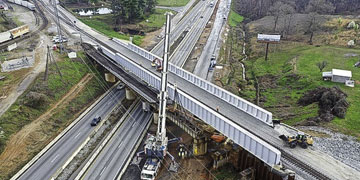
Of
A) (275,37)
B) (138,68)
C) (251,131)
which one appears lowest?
(251,131)

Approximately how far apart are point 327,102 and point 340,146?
55.7 ft

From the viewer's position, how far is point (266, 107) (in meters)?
73.6

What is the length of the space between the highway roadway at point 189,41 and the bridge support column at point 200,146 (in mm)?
45815

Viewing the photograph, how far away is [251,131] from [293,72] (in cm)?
4961

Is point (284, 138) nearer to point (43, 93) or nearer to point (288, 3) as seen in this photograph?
point (43, 93)

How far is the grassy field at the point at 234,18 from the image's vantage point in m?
158

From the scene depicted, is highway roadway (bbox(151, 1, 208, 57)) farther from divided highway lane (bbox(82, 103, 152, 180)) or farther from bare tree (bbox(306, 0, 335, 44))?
bare tree (bbox(306, 0, 335, 44))

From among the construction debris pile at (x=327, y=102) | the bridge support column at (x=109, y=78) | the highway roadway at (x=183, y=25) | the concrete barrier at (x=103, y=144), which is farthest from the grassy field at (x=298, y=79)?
the bridge support column at (x=109, y=78)

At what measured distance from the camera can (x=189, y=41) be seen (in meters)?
122

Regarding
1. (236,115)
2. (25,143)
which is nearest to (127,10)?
(25,143)

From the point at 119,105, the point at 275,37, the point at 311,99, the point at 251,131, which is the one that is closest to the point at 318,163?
the point at 251,131

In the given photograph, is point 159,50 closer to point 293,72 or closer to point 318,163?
point 293,72

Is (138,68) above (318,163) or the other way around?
above

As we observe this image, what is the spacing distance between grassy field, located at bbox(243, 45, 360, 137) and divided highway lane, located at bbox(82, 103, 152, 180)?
102ft
